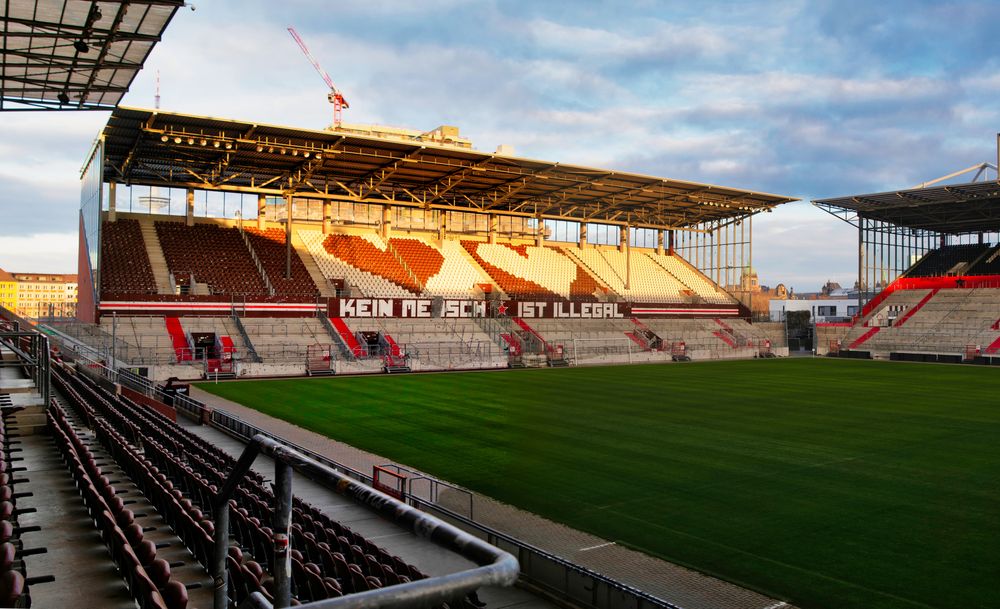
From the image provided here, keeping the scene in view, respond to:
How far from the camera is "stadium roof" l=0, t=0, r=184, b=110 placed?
48.2 ft

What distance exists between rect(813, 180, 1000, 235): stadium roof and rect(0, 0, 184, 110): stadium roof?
179 feet

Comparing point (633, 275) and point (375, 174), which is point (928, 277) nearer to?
point (633, 275)

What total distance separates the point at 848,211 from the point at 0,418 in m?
64.4

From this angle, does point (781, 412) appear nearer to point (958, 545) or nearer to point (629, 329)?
point (958, 545)

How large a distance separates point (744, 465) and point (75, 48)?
1715 cm

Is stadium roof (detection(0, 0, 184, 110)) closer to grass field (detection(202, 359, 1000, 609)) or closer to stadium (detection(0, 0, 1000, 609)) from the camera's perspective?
stadium (detection(0, 0, 1000, 609))

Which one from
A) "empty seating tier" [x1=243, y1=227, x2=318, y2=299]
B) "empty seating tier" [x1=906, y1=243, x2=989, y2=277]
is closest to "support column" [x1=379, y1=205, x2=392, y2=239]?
"empty seating tier" [x1=243, y1=227, x2=318, y2=299]

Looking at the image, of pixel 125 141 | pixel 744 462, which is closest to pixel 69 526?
pixel 744 462

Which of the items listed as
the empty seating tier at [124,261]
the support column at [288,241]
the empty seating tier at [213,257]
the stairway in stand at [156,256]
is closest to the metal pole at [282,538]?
the empty seating tier at [124,261]

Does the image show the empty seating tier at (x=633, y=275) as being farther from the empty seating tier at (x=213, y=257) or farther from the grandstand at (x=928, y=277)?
the empty seating tier at (x=213, y=257)

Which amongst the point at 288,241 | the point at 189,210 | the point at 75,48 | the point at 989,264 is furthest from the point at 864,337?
the point at 75,48

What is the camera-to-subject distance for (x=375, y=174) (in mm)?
50750

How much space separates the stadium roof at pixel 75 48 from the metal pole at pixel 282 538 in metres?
13.9

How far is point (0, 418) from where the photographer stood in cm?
1101
